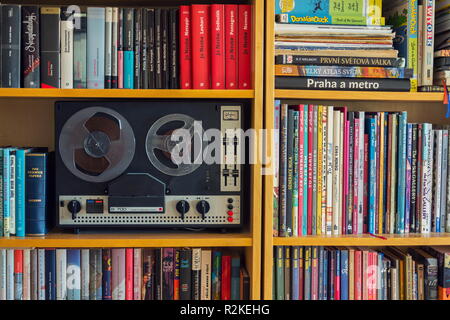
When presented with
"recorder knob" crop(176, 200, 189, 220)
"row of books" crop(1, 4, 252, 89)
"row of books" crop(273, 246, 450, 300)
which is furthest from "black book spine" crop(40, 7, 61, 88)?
"row of books" crop(273, 246, 450, 300)

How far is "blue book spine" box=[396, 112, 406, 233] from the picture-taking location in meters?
1.40

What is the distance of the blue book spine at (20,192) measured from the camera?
52.5 inches

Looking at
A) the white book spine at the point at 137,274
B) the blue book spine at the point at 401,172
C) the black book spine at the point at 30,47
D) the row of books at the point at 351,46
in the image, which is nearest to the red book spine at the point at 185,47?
the row of books at the point at 351,46

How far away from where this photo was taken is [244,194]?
1.44 meters

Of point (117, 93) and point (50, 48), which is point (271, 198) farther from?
point (50, 48)

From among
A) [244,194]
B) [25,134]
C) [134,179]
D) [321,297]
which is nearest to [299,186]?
[244,194]

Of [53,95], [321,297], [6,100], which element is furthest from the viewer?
[6,100]

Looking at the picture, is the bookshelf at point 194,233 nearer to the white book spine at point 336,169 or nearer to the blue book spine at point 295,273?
the blue book spine at point 295,273

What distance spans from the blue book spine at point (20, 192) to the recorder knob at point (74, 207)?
120 millimetres

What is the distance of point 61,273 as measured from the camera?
1.39 metres

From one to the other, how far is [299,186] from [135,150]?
0.45 meters

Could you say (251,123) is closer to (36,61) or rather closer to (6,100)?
(36,61)

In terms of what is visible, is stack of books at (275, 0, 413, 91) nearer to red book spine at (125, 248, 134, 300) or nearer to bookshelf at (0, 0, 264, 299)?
bookshelf at (0, 0, 264, 299)

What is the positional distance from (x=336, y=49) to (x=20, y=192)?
0.93 meters
